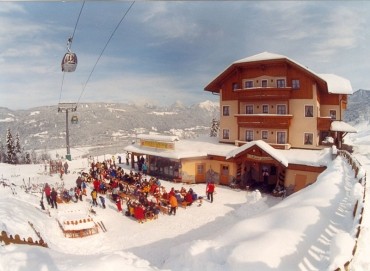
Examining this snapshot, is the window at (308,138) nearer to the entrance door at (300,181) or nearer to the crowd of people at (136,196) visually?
the entrance door at (300,181)

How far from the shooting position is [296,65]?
2372 cm

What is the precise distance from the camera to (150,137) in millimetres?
27359

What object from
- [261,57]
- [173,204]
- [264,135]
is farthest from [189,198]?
[261,57]

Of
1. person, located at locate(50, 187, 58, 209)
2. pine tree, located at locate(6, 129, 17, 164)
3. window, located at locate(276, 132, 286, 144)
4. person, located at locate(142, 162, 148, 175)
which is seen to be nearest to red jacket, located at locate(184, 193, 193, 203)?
person, located at locate(50, 187, 58, 209)

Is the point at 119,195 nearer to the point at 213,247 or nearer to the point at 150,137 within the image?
the point at 150,137

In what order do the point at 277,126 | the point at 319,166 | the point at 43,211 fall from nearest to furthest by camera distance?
the point at 43,211, the point at 319,166, the point at 277,126

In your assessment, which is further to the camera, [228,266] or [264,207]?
[264,207]

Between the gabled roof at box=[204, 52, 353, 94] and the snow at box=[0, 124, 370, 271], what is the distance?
30.6ft

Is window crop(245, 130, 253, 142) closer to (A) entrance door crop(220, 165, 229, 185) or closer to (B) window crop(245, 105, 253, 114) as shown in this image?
(B) window crop(245, 105, 253, 114)

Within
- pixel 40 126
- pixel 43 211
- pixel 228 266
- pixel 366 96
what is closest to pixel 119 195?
pixel 43 211

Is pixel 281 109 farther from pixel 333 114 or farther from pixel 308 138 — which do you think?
pixel 333 114

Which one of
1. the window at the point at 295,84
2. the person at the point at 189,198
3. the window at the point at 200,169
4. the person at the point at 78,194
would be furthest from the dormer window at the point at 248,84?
the person at the point at 78,194

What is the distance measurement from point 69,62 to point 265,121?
648 inches

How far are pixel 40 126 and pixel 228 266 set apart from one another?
190 m
